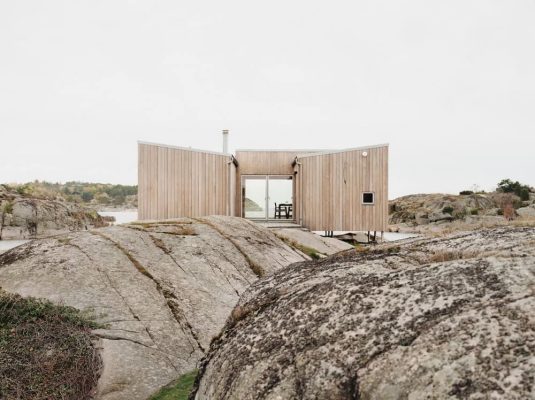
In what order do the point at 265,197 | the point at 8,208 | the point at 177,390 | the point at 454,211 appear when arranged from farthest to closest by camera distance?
the point at 454,211 < the point at 8,208 < the point at 265,197 < the point at 177,390

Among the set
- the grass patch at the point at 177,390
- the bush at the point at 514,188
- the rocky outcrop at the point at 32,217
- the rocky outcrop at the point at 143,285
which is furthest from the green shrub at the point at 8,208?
the bush at the point at 514,188

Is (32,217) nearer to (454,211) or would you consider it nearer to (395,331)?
(395,331)

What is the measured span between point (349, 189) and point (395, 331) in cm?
1842

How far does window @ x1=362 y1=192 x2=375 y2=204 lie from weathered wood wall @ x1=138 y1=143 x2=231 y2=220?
7.66m

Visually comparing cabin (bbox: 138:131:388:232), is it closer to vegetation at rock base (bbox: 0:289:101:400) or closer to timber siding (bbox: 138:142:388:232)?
timber siding (bbox: 138:142:388:232)

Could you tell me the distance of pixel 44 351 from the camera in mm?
5809

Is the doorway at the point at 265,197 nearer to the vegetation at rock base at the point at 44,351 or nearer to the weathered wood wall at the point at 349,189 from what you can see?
the weathered wood wall at the point at 349,189

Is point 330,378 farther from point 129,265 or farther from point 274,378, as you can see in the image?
point 129,265

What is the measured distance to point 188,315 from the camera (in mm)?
7473

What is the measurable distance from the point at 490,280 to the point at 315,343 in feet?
3.36

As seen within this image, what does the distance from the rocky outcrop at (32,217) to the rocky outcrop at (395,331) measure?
95.7 ft

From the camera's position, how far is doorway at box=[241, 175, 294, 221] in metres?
22.6

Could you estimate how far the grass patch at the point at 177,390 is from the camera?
16.5 ft

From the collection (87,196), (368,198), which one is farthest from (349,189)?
(87,196)
